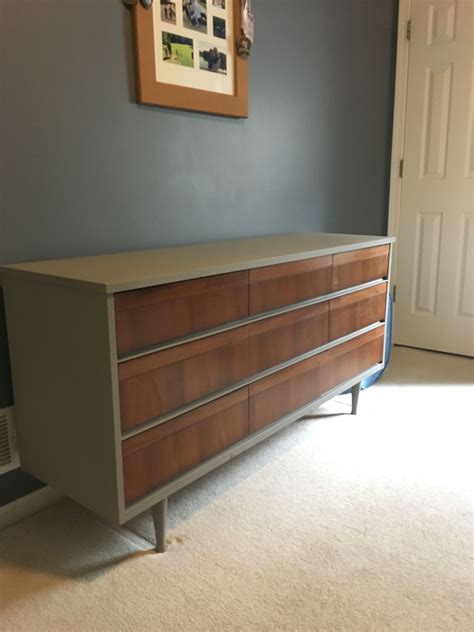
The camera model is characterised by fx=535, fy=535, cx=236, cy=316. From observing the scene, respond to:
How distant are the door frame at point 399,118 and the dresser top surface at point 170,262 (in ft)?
4.09

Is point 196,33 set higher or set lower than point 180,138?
higher

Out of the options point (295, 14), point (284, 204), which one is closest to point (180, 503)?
point (284, 204)

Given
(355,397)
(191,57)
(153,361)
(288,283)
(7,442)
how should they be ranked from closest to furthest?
(153,361) → (7,442) → (288,283) → (191,57) → (355,397)

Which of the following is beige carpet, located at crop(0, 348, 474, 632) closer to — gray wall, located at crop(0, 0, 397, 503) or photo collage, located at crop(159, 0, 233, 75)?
gray wall, located at crop(0, 0, 397, 503)

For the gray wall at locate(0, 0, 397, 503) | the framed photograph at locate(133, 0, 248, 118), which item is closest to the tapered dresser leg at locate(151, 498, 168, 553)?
the gray wall at locate(0, 0, 397, 503)

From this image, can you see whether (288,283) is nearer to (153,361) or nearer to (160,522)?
(153,361)

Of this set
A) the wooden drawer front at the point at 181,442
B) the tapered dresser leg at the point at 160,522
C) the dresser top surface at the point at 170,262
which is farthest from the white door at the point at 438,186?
the tapered dresser leg at the point at 160,522

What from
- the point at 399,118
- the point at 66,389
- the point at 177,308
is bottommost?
the point at 66,389

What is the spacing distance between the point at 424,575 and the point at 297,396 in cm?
68

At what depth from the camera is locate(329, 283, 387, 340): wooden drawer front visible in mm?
2002

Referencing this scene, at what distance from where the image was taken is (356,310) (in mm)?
2127

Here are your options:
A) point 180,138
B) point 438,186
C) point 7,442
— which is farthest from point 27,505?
point 438,186

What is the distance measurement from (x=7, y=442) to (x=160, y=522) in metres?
0.52

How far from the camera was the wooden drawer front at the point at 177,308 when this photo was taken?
1248 mm
